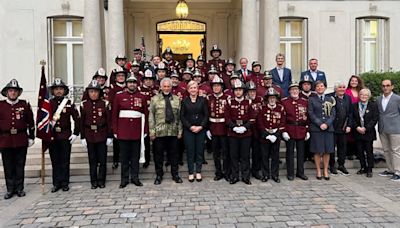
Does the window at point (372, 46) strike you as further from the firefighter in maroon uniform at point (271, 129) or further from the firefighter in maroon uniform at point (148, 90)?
the firefighter in maroon uniform at point (148, 90)

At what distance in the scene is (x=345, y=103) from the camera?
26.6ft

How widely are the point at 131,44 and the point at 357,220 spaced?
11161 millimetres

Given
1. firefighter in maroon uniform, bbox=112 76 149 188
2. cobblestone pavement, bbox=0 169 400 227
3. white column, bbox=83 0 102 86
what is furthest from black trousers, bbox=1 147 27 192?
white column, bbox=83 0 102 86

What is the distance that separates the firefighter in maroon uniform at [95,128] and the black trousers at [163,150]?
2.87ft

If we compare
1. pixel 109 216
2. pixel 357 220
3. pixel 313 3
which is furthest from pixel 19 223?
pixel 313 3

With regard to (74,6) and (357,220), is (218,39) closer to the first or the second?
(74,6)

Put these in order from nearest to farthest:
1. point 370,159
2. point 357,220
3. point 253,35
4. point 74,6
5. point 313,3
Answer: point 357,220 < point 370,159 < point 253,35 < point 74,6 < point 313,3

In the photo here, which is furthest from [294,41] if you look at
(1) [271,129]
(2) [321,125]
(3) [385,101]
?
(1) [271,129]

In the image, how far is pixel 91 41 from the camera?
435 inches

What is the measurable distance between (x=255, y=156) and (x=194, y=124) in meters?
1.38

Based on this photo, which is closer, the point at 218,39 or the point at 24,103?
the point at 24,103

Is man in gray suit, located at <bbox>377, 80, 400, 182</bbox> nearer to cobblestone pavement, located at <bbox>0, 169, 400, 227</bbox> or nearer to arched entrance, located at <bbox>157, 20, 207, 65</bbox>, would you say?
cobblestone pavement, located at <bbox>0, 169, 400, 227</bbox>

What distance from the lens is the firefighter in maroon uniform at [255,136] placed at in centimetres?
754

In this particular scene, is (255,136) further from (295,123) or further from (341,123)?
(341,123)
